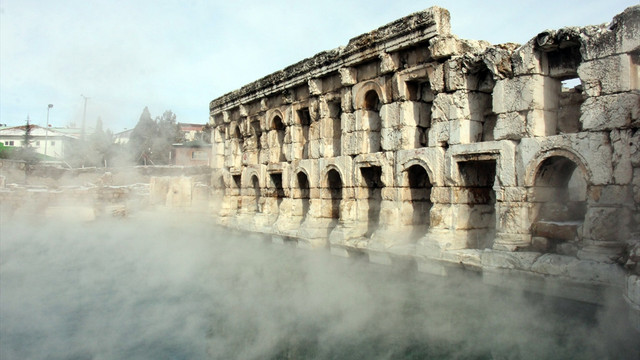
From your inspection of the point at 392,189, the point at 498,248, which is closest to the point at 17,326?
the point at 392,189

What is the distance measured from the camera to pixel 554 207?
600 cm

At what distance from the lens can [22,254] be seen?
438 inches

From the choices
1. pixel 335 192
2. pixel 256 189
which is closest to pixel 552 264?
pixel 335 192

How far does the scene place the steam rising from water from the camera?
5223 millimetres

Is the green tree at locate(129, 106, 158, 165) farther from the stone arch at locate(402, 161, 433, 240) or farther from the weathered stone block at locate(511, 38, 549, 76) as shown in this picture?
the weathered stone block at locate(511, 38, 549, 76)

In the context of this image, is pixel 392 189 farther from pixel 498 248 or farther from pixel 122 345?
pixel 122 345

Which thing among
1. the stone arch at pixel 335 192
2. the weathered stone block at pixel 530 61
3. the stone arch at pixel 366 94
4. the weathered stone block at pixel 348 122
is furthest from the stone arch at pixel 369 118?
the weathered stone block at pixel 530 61

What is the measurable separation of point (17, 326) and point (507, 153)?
633cm

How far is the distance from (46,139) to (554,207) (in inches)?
1162

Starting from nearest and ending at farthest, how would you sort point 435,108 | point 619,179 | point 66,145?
point 619,179
point 435,108
point 66,145

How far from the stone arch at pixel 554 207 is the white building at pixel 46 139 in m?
24.4

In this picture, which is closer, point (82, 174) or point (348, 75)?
point (348, 75)

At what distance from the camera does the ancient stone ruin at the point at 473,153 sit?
16.8 ft

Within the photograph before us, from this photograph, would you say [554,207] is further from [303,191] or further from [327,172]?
[303,191]
